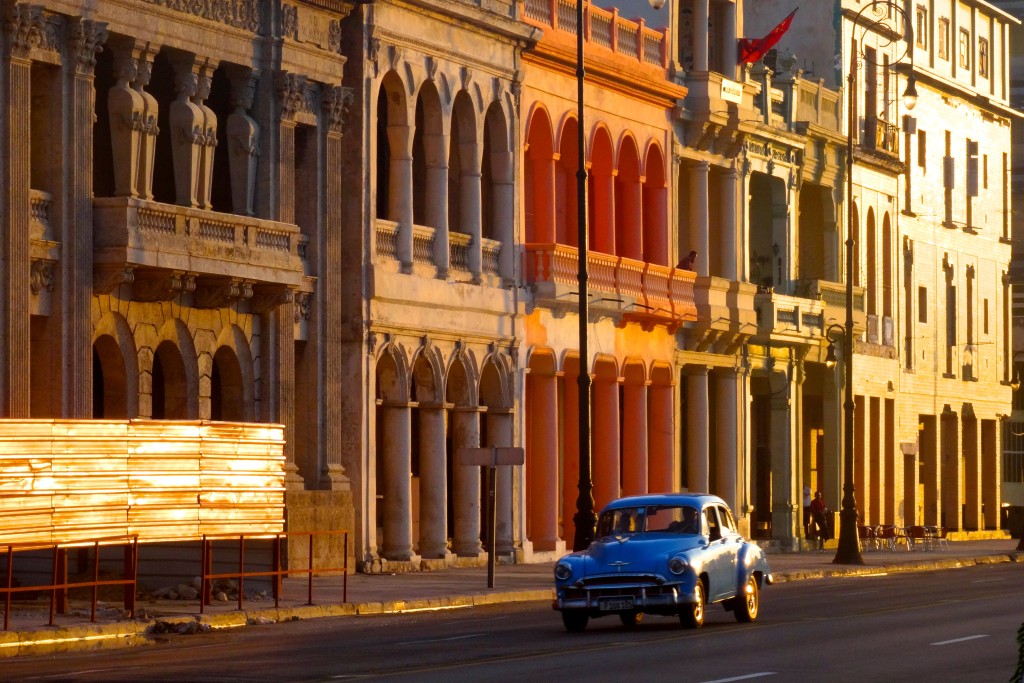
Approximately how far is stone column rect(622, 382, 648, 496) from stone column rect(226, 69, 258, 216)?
1679 centimetres

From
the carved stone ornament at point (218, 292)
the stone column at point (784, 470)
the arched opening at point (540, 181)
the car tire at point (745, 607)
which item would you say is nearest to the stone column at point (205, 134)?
the carved stone ornament at point (218, 292)

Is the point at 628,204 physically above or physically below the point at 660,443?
above

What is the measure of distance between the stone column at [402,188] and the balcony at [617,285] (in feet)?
14.0

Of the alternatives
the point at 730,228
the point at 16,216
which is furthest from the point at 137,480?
the point at 730,228

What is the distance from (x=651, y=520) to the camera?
29.5 meters

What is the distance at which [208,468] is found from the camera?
31703mm

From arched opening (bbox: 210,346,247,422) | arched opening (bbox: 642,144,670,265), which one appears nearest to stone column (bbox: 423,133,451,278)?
arched opening (bbox: 210,346,247,422)

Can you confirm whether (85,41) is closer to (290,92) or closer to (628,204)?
(290,92)

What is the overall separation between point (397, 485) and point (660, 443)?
13100 mm

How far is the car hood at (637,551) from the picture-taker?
27903mm

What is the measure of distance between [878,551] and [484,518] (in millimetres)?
17260

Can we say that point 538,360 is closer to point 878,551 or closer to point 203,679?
point 878,551

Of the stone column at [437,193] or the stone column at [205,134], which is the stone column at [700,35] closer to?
the stone column at [437,193]

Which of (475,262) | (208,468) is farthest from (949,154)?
(208,468)
